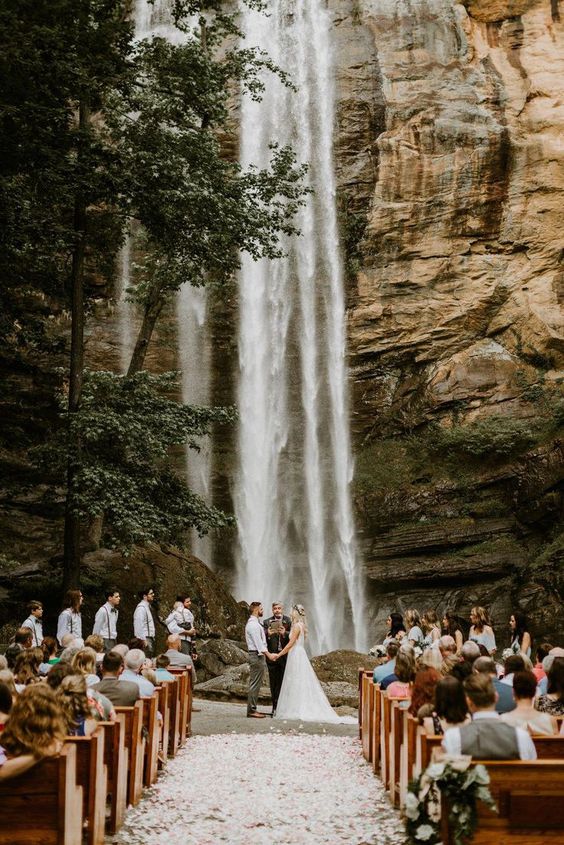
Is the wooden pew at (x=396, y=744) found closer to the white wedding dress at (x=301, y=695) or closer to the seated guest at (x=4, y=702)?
the seated guest at (x=4, y=702)

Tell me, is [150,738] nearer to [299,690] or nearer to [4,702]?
[4,702]

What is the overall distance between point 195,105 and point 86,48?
3315 millimetres

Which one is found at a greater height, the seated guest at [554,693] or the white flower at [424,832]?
the seated guest at [554,693]

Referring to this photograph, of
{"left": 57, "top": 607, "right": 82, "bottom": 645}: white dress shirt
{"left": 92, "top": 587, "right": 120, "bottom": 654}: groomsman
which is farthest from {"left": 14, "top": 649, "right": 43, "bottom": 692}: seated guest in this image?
{"left": 92, "top": 587, "right": 120, "bottom": 654}: groomsman

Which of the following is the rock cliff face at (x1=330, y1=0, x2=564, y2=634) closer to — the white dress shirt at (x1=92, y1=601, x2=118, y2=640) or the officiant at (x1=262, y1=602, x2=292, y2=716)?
the officiant at (x1=262, y1=602, x2=292, y2=716)

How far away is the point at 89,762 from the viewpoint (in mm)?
6227

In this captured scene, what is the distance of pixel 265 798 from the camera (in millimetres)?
8477

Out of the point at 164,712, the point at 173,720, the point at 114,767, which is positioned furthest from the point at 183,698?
the point at 114,767

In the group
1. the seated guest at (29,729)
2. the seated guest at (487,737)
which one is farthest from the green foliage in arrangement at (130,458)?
the seated guest at (487,737)

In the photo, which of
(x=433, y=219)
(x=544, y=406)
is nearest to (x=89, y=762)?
(x=544, y=406)

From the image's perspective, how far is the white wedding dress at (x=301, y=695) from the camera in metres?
13.9

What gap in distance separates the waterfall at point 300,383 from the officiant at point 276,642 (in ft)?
39.2

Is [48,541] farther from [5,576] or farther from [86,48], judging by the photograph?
[86,48]

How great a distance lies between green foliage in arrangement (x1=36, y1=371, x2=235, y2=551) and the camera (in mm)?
17406
